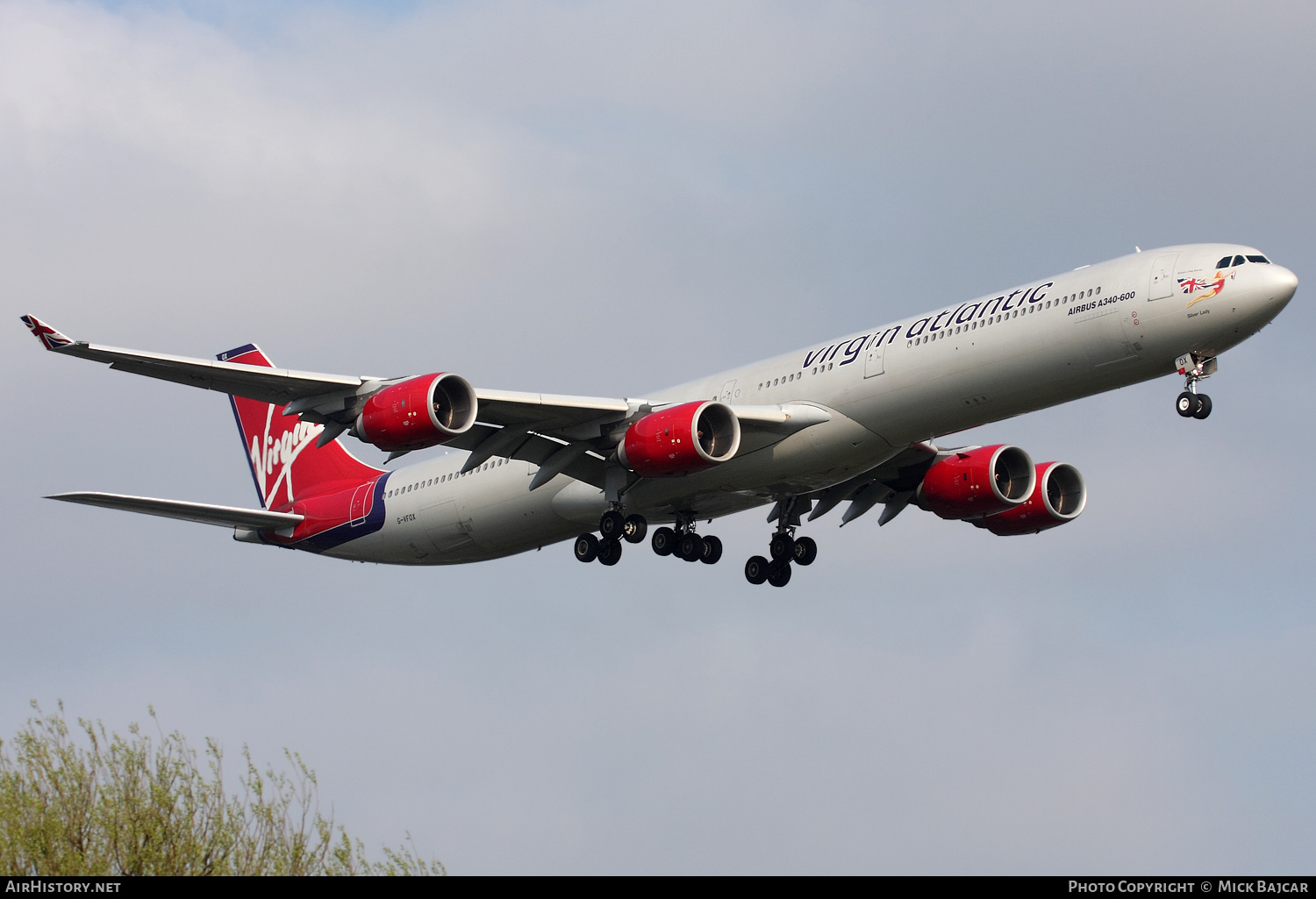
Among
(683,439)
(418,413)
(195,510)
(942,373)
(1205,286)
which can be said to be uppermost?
(1205,286)

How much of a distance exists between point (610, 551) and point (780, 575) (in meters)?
6.26

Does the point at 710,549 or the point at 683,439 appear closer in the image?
the point at 683,439

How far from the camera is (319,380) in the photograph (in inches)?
1490

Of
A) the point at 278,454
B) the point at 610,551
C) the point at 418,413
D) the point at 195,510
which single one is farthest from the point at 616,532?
the point at 278,454

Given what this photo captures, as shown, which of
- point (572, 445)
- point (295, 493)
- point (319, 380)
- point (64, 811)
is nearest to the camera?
point (64, 811)

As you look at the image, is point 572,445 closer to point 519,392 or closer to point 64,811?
point 519,392

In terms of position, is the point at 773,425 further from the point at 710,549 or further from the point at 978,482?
the point at 978,482

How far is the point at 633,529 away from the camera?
41.9m

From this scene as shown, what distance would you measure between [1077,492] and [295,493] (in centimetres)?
2386

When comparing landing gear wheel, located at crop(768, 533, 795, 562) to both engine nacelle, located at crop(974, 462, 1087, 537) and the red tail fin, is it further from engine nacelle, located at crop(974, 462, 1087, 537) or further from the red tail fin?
the red tail fin

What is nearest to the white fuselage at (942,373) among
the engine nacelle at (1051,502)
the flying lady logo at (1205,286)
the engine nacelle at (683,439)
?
the flying lady logo at (1205,286)

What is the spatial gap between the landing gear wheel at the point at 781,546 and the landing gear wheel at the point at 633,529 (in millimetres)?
5601

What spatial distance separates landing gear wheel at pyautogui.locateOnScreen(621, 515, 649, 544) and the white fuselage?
0.54 metres
